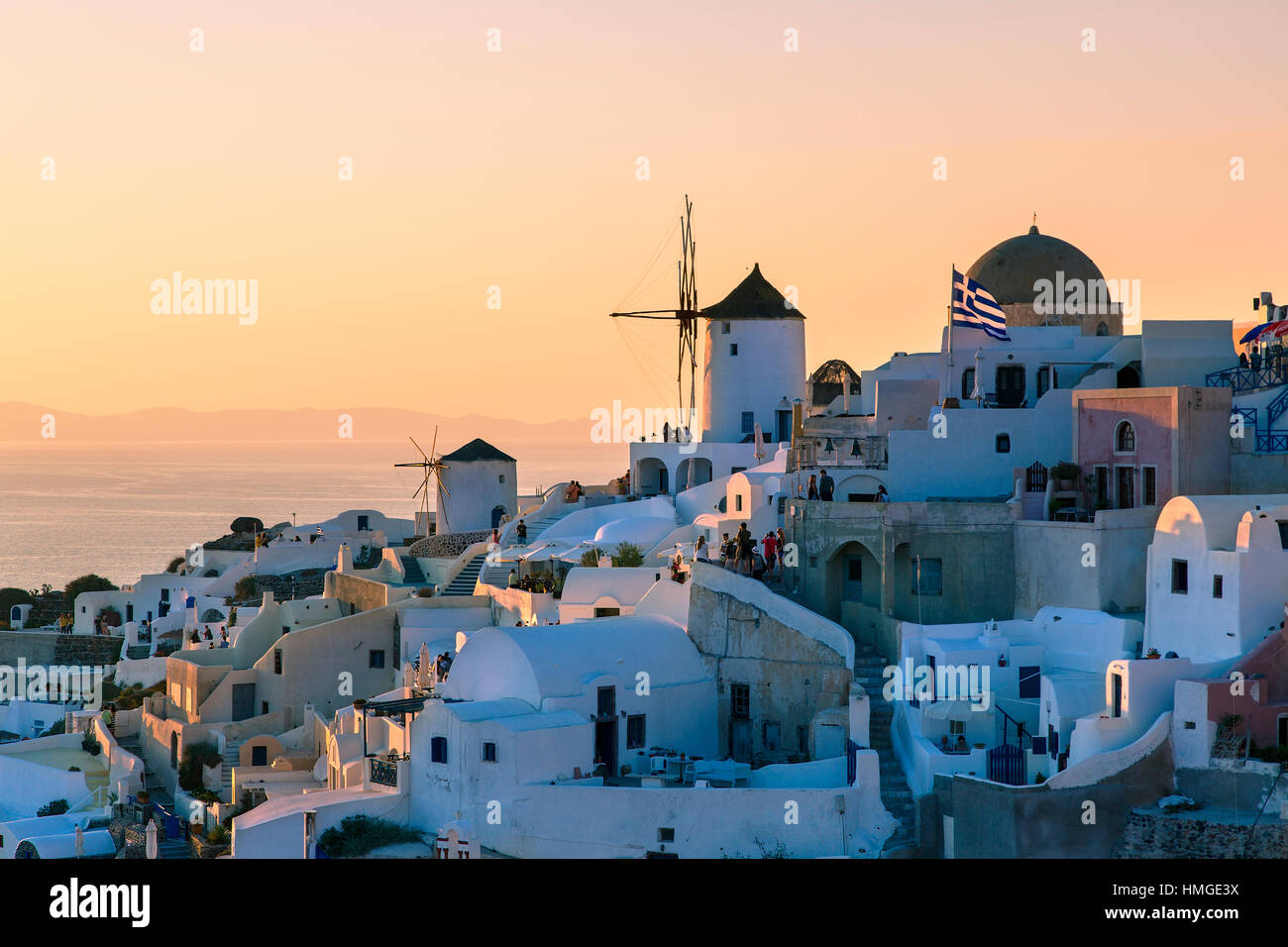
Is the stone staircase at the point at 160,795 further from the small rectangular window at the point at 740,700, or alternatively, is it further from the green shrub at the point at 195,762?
the small rectangular window at the point at 740,700

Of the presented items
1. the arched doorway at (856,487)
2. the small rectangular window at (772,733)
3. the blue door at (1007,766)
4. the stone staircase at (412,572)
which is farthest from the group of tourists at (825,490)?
the stone staircase at (412,572)

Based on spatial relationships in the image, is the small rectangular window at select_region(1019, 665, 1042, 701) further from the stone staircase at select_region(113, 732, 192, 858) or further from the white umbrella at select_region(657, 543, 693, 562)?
the stone staircase at select_region(113, 732, 192, 858)

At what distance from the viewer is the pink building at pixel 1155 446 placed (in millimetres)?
29375

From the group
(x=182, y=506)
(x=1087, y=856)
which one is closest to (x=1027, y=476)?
(x=1087, y=856)

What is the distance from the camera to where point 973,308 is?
34906mm

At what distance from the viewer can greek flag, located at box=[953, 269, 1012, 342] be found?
34844 mm

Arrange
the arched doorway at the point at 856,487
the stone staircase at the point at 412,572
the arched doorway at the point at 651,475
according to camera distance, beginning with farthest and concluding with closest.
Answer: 1. the arched doorway at the point at 651,475
2. the stone staircase at the point at 412,572
3. the arched doorway at the point at 856,487

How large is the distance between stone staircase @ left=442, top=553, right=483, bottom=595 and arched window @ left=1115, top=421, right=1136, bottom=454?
16530mm

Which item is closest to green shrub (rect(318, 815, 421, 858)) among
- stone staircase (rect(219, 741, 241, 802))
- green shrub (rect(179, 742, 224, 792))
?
stone staircase (rect(219, 741, 241, 802))

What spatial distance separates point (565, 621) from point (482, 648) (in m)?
→ 5.35

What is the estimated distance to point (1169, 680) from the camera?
25453 mm

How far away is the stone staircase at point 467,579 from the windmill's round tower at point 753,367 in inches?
373

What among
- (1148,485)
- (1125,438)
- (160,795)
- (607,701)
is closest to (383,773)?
(607,701)
